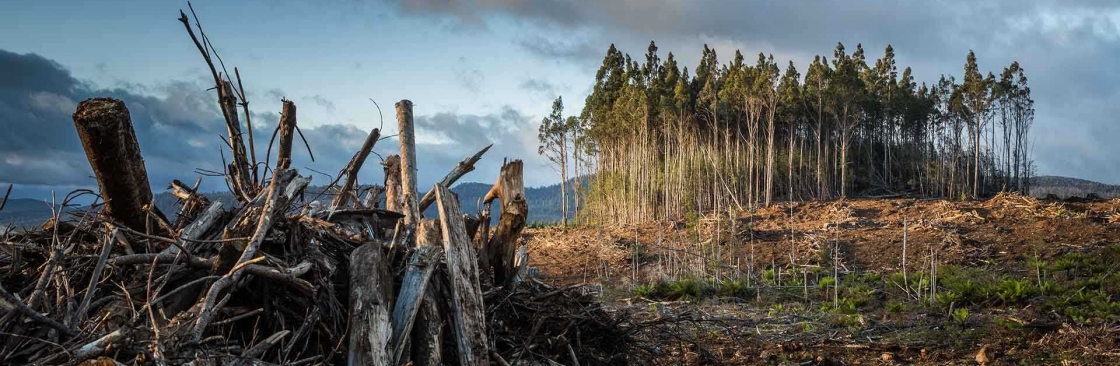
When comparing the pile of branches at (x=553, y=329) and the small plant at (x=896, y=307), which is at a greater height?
the pile of branches at (x=553, y=329)

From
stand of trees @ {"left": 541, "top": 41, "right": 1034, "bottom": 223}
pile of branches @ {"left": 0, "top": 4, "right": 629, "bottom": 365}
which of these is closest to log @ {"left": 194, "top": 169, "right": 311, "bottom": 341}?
pile of branches @ {"left": 0, "top": 4, "right": 629, "bottom": 365}

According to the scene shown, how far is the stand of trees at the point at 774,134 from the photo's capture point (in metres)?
25.7

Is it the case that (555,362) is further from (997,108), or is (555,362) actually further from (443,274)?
(997,108)

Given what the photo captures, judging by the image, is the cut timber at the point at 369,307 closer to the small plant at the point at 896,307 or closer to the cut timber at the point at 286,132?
the cut timber at the point at 286,132

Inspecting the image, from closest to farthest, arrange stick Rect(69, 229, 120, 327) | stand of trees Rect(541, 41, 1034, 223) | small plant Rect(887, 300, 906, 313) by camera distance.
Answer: stick Rect(69, 229, 120, 327)
small plant Rect(887, 300, 906, 313)
stand of trees Rect(541, 41, 1034, 223)

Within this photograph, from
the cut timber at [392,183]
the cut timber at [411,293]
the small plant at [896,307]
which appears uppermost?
the cut timber at [392,183]

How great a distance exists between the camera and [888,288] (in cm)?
1021

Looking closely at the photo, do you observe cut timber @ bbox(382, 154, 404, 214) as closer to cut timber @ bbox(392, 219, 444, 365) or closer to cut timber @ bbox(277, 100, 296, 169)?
cut timber @ bbox(277, 100, 296, 169)

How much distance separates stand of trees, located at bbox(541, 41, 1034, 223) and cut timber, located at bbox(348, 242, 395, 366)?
2111 cm

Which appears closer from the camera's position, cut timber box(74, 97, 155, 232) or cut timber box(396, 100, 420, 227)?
cut timber box(74, 97, 155, 232)

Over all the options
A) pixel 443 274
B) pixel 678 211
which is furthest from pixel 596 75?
pixel 443 274

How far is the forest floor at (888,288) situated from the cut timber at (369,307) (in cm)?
184

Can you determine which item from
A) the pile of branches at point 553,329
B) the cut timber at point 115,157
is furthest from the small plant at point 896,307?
the cut timber at point 115,157

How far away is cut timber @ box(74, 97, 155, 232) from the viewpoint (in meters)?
2.96
